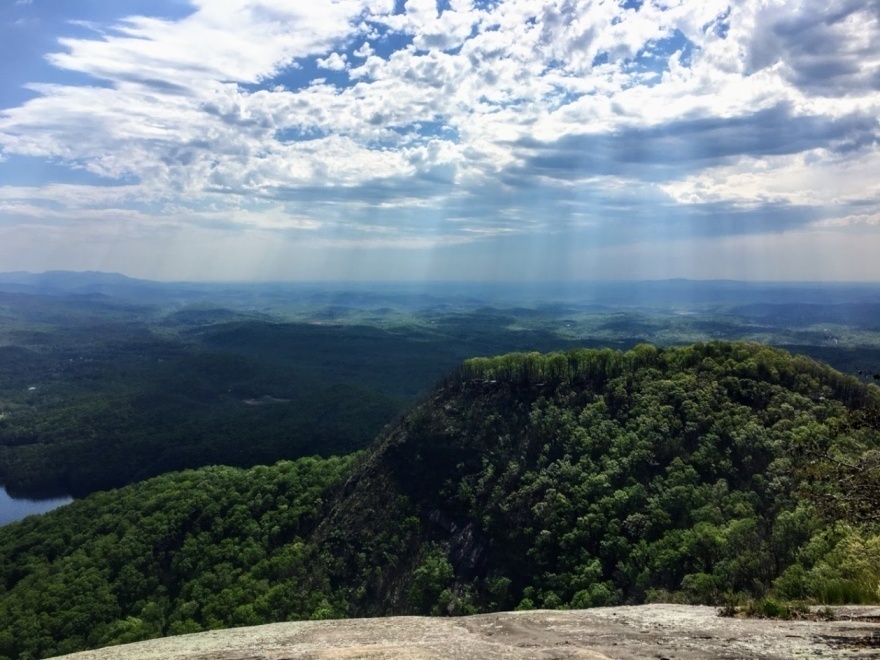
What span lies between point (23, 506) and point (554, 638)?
16849 centimetres

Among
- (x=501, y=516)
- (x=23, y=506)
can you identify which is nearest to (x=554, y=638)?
(x=501, y=516)

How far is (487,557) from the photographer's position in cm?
5438

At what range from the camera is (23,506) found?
5438 inches

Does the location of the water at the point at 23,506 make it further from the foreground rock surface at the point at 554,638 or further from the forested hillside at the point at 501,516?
the foreground rock surface at the point at 554,638

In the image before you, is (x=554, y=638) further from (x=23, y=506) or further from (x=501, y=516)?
(x=23, y=506)

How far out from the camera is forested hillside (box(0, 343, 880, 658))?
43.3 metres

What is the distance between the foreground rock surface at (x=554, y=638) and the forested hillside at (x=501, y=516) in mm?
14216

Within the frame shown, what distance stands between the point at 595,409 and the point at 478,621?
157ft

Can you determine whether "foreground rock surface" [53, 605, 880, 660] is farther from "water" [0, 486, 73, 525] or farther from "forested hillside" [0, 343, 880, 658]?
"water" [0, 486, 73, 525]

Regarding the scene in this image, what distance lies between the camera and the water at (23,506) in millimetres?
132250

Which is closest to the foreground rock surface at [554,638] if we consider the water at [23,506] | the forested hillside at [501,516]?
the forested hillside at [501,516]

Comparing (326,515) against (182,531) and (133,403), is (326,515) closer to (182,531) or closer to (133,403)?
(182,531)

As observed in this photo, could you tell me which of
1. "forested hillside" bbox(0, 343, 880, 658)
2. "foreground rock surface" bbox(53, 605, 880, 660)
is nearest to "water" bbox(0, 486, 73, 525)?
"forested hillside" bbox(0, 343, 880, 658)

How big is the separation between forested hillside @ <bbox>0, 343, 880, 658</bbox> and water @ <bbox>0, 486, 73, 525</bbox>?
66.9 m
